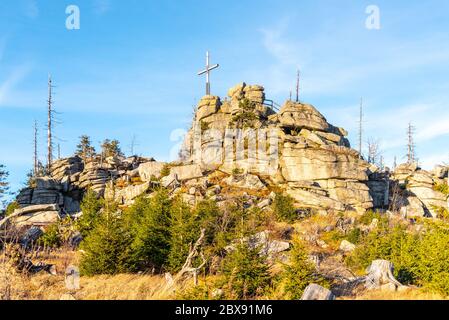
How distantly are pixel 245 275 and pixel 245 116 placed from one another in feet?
128

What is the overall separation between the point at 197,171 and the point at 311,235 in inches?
704

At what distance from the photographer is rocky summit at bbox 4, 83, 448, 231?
3638cm

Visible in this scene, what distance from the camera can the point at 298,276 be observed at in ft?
33.9

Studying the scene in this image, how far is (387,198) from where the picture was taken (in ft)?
141

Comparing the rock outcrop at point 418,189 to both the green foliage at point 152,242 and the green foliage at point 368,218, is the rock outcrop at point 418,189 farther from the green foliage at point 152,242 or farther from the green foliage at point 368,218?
the green foliage at point 152,242

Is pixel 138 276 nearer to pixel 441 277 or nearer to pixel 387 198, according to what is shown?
pixel 441 277

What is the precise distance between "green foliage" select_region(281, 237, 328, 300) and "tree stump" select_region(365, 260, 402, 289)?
2841 mm

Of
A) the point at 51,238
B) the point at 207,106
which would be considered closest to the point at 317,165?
the point at 207,106

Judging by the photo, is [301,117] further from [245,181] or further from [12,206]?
[12,206]

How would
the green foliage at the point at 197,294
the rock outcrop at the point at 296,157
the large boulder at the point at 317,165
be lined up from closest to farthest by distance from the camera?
A: the green foliage at the point at 197,294
the rock outcrop at the point at 296,157
the large boulder at the point at 317,165

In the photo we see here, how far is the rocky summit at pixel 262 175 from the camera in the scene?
36375 mm

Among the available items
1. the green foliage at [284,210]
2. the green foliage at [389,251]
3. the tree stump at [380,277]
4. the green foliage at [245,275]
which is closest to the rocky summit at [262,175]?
the green foliage at [284,210]

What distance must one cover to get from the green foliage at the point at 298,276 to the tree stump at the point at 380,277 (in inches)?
112
